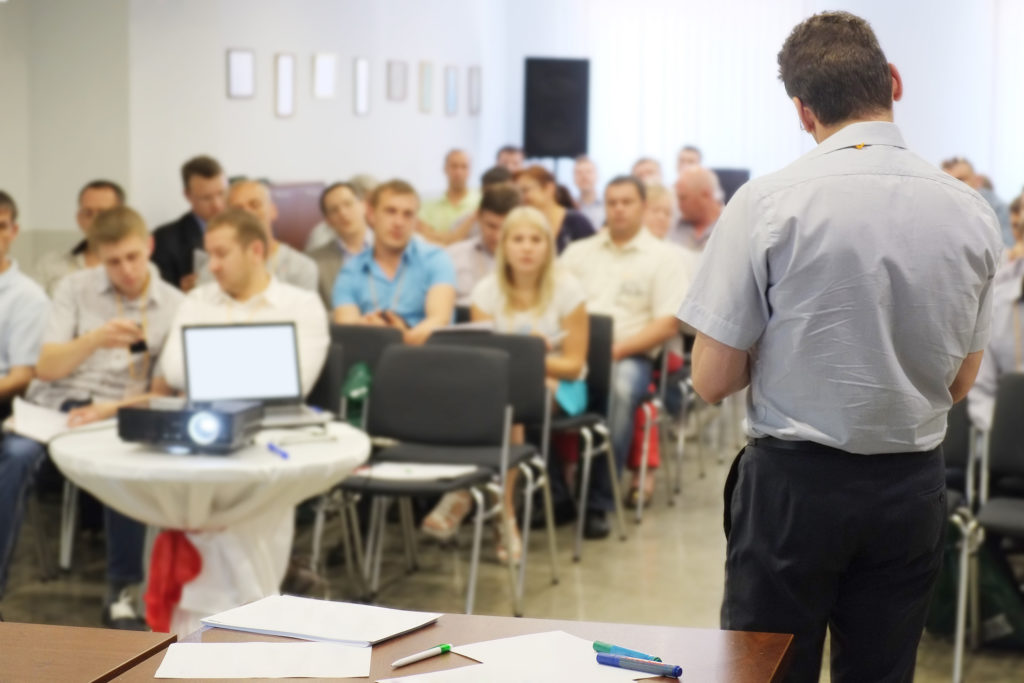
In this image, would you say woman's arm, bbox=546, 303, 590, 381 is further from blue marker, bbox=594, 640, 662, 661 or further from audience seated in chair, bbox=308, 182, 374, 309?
blue marker, bbox=594, 640, 662, 661

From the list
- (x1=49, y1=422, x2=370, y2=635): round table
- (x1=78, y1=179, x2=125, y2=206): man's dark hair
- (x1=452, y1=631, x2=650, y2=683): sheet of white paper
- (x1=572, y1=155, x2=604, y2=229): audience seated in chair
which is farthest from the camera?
(x1=572, y1=155, x2=604, y2=229): audience seated in chair

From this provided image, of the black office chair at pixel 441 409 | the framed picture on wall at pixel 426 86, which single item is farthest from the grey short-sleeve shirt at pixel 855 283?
the framed picture on wall at pixel 426 86

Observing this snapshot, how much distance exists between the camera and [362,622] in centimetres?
191

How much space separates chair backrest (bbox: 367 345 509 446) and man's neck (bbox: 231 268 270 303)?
52cm

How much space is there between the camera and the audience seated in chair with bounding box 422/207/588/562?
5141 millimetres

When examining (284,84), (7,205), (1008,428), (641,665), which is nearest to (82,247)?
(7,205)

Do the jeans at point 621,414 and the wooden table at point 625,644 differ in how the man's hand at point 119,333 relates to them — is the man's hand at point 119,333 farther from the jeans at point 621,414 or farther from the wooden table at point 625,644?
the wooden table at point 625,644

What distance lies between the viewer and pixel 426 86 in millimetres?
10711

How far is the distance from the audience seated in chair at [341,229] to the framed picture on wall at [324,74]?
221cm

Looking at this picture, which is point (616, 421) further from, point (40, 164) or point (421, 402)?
point (40, 164)

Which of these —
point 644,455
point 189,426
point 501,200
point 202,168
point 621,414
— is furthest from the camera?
point 202,168

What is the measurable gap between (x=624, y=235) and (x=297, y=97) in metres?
3.25

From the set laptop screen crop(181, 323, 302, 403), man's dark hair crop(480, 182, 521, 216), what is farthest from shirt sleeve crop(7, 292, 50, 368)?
man's dark hair crop(480, 182, 521, 216)

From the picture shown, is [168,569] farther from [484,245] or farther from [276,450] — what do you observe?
[484,245]
